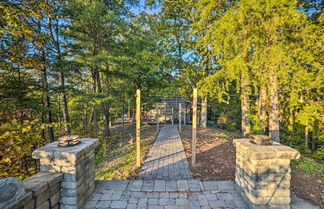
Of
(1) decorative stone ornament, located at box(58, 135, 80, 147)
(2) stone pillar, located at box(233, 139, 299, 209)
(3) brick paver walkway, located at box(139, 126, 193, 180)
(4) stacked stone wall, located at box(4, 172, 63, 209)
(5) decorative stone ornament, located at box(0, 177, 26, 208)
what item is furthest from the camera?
(3) brick paver walkway, located at box(139, 126, 193, 180)

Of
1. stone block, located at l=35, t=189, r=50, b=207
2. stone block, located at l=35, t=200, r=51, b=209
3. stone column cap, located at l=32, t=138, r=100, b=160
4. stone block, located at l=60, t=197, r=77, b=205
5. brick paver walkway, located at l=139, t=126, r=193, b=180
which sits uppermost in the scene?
stone column cap, located at l=32, t=138, r=100, b=160

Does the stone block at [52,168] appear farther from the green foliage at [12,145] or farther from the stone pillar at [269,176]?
the stone pillar at [269,176]

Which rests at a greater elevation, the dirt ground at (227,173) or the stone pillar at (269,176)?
the stone pillar at (269,176)

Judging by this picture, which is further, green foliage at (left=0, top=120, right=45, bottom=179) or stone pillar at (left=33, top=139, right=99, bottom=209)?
green foliage at (left=0, top=120, right=45, bottom=179)

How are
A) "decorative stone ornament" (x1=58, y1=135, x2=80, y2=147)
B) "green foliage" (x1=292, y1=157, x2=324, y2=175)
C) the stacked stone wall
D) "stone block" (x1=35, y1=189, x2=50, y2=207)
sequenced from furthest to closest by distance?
"green foliage" (x1=292, y1=157, x2=324, y2=175)
"decorative stone ornament" (x1=58, y1=135, x2=80, y2=147)
"stone block" (x1=35, y1=189, x2=50, y2=207)
the stacked stone wall

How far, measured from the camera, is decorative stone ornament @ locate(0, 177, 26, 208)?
57.5 inches

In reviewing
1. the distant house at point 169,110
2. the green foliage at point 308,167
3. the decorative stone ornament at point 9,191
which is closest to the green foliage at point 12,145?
the decorative stone ornament at point 9,191

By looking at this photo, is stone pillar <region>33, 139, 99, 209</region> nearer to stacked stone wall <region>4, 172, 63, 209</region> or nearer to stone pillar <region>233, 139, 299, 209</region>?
stacked stone wall <region>4, 172, 63, 209</region>

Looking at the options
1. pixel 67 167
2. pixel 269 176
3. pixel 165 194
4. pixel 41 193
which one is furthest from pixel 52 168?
pixel 269 176

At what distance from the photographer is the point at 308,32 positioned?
12.3 feet

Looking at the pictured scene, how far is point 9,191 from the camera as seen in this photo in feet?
4.96

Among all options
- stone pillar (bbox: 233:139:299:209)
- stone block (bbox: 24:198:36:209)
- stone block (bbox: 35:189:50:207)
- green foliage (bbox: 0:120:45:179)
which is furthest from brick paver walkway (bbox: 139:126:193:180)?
green foliage (bbox: 0:120:45:179)

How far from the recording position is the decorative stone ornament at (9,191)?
146 cm

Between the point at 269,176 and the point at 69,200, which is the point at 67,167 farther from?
the point at 269,176
